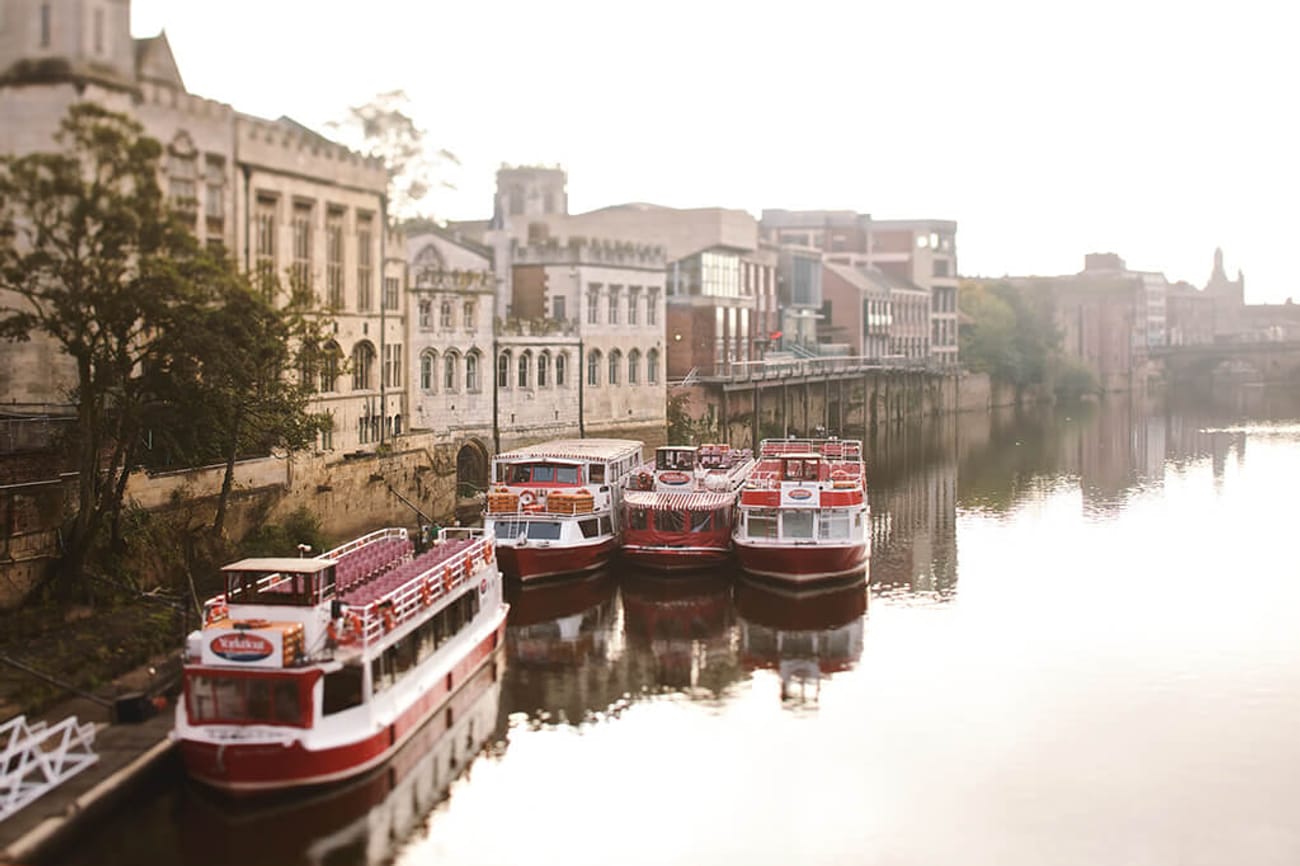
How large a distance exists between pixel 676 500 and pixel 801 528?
14.0ft

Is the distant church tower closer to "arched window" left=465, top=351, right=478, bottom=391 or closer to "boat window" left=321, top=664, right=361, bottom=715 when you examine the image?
"boat window" left=321, top=664, right=361, bottom=715

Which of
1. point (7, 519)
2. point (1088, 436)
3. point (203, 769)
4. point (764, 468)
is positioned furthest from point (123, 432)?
point (1088, 436)

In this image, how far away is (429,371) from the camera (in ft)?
190

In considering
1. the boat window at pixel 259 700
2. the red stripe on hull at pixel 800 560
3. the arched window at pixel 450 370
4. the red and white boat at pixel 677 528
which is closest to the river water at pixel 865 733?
the red stripe on hull at pixel 800 560

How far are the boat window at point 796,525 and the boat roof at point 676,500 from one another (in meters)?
2.77

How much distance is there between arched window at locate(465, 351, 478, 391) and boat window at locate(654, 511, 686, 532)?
14.7 m

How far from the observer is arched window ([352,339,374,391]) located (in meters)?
51.0

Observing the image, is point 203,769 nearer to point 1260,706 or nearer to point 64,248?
point 64,248

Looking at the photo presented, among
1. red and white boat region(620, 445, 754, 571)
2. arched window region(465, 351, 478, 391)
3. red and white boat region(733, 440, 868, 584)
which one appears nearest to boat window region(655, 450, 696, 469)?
red and white boat region(620, 445, 754, 571)

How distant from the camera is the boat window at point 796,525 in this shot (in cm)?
4638

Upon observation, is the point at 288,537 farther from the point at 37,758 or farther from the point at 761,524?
the point at 37,758

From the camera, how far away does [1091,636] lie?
40.7 metres

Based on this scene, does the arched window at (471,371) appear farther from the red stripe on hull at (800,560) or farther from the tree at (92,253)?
the tree at (92,253)

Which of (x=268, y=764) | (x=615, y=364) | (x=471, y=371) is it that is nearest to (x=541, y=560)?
(x=471, y=371)
